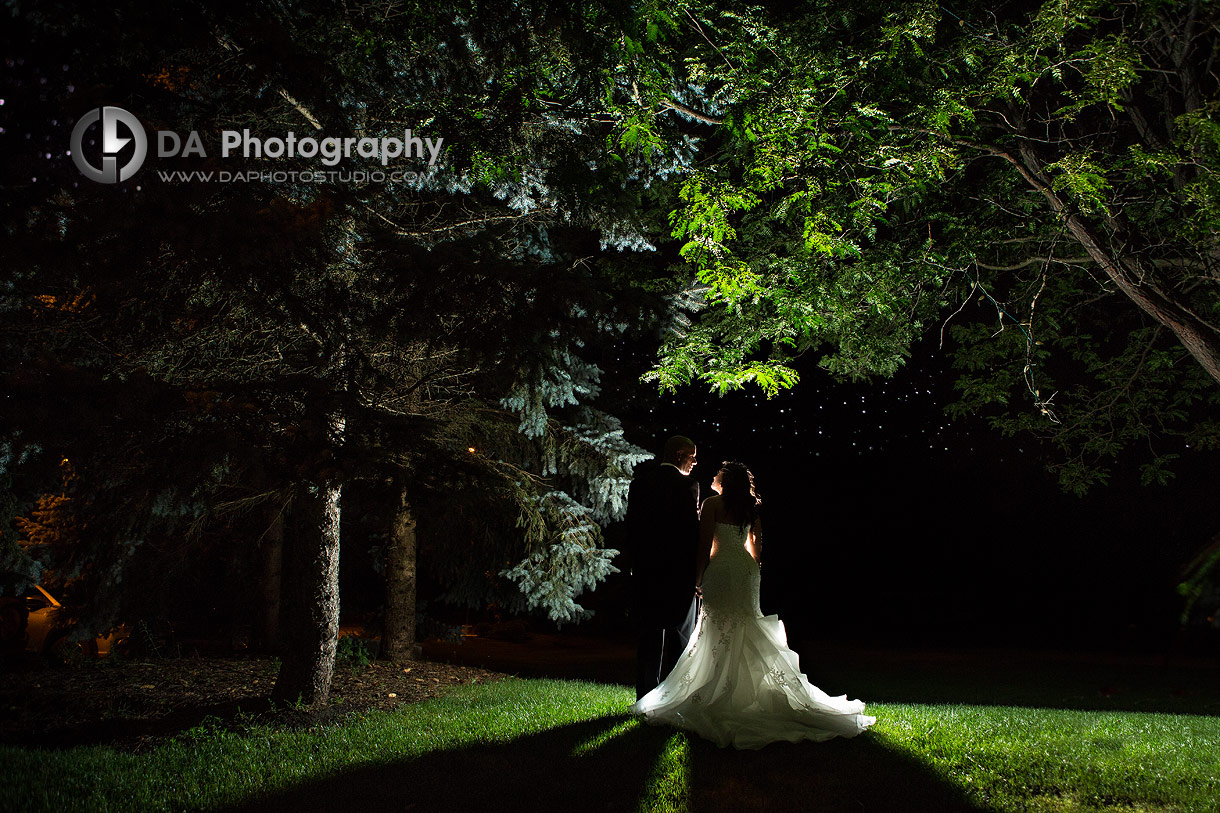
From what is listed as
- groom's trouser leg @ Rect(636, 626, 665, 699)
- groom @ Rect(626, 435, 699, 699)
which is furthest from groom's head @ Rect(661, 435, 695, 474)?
groom's trouser leg @ Rect(636, 626, 665, 699)

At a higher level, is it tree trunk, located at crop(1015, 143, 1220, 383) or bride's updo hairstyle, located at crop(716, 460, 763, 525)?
tree trunk, located at crop(1015, 143, 1220, 383)

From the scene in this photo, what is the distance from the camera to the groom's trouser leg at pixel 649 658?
21.6 ft

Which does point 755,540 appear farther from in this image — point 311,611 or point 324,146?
point 324,146

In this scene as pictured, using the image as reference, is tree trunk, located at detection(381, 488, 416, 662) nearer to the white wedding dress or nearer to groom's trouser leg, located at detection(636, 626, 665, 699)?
groom's trouser leg, located at detection(636, 626, 665, 699)

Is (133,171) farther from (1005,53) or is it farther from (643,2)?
(1005,53)

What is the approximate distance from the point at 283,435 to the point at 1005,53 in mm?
8075

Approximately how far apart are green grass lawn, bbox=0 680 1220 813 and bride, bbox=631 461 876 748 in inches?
6.0

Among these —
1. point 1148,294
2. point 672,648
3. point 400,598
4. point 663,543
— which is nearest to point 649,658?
point 672,648

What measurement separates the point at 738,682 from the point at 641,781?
140cm

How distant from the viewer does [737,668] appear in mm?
5957

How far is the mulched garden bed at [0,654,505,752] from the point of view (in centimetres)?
708

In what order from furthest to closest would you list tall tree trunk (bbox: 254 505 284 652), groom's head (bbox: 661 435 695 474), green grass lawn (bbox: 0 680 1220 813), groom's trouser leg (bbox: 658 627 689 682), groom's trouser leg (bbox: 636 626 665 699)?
tall tree trunk (bbox: 254 505 284 652) < groom's trouser leg (bbox: 658 627 689 682) < groom's trouser leg (bbox: 636 626 665 699) < groom's head (bbox: 661 435 695 474) < green grass lawn (bbox: 0 680 1220 813)

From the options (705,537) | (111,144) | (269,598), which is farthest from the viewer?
(269,598)

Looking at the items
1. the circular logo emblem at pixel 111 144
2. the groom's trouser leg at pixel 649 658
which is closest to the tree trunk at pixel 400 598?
the groom's trouser leg at pixel 649 658
